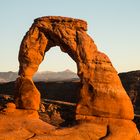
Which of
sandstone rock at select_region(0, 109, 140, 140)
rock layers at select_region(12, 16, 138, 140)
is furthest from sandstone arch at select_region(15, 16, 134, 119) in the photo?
sandstone rock at select_region(0, 109, 140, 140)

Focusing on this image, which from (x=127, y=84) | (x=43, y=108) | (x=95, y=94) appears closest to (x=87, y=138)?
(x=95, y=94)

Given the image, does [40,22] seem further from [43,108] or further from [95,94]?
[43,108]

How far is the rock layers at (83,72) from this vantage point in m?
16.6

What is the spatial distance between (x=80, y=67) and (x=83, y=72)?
27 cm

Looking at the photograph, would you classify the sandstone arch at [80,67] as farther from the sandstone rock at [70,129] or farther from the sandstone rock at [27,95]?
the sandstone rock at [70,129]

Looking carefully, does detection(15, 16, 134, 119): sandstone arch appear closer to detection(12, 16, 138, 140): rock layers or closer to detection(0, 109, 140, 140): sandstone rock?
detection(12, 16, 138, 140): rock layers

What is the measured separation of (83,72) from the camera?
1702 centimetres

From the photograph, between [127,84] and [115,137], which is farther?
[127,84]

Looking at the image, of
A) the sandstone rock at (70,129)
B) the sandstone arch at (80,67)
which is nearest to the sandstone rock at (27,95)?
the sandstone arch at (80,67)

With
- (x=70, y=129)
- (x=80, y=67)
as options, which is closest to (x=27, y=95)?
(x=80, y=67)

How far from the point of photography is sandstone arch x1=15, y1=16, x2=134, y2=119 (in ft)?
54.7

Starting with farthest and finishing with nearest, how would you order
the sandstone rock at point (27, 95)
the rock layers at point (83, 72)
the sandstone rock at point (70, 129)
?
the sandstone rock at point (27, 95)
the rock layers at point (83, 72)
the sandstone rock at point (70, 129)

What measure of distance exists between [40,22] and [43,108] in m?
31.1

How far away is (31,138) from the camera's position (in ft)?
48.2
